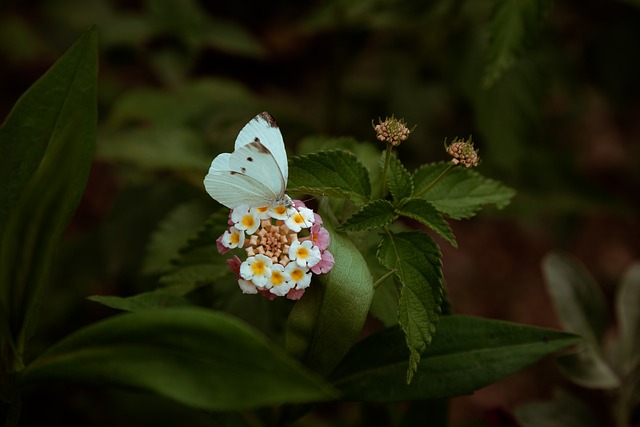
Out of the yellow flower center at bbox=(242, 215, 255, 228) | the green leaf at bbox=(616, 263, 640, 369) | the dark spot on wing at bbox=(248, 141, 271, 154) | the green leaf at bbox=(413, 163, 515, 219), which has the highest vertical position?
the green leaf at bbox=(616, 263, 640, 369)

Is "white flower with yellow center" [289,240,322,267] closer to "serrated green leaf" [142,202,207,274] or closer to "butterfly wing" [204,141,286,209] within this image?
A: "butterfly wing" [204,141,286,209]

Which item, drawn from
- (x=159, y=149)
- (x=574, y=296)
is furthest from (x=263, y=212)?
(x=574, y=296)

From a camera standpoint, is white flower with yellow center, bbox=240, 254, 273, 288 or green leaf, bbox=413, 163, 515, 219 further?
green leaf, bbox=413, 163, 515, 219

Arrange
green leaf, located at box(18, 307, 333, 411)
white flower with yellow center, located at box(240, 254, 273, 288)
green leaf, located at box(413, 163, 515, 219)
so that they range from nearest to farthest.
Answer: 1. green leaf, located at box(18, 307, 333, 411)
2. white flower with yellow center, located at box(240, 254, 273, 288)
3. green leaf, located at box(413, 163, 515, 219)

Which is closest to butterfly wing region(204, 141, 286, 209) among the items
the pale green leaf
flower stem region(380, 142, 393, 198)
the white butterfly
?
the white butterfly

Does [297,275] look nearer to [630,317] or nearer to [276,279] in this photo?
[276,279]

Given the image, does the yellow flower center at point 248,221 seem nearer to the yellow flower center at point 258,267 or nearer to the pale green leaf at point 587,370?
the yellow flower center at point 258,267
